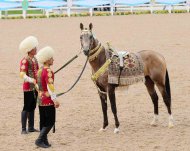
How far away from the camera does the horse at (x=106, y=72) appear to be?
30.0 feet

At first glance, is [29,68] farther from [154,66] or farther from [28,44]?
[154,66]

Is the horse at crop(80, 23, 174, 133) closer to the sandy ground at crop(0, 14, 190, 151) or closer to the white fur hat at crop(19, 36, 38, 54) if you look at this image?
the sandy ground at crop(0, 14, 190, 151)

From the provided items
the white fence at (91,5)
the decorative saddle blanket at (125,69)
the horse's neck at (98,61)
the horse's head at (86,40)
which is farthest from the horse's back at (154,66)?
the white fence at (91,5)

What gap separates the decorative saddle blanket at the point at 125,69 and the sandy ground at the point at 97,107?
2.69 feet

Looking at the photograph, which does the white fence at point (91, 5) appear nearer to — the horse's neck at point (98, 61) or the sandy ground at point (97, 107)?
the sandy ground at point (97, 107)

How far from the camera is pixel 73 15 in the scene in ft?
117

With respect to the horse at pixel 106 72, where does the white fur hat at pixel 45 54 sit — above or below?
above

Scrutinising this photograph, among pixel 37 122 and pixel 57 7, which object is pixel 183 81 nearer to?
pixel 37 122

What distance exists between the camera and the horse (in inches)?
360

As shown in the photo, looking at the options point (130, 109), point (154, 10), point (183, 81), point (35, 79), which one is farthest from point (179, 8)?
point (35, 79)

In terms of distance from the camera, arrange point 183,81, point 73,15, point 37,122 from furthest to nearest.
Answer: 1. point 73,15
2. point 183,81
3. point 37,122

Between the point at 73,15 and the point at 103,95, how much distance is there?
86.8ft

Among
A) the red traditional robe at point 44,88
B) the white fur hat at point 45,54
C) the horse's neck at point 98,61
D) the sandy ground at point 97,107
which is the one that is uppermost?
the white fur hat at point 45,54

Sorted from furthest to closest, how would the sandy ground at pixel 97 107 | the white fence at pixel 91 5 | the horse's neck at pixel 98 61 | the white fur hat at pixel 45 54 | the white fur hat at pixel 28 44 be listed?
the white fence at pixel 91 5, the horse's neck at pixel 98 61, the white fur hat at pixel 28 44, the sandy ground at pixel 97 107, the white fur hat at pixel 45 54
